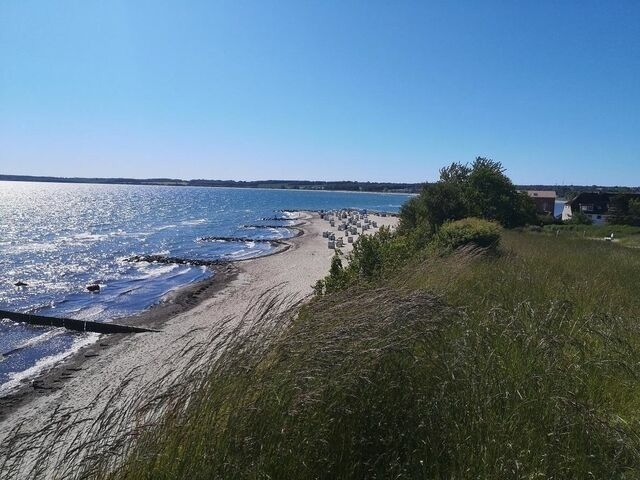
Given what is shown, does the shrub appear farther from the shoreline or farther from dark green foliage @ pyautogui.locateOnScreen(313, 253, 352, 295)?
the shoreline

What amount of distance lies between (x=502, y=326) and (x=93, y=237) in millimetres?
60631

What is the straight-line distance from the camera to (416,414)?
3.59 meters

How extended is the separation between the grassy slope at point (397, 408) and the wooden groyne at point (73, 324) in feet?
57.4

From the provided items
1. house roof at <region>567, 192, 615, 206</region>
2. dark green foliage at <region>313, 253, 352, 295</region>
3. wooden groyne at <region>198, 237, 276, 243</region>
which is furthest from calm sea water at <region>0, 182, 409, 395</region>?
house roof at <region>567, 192, 615, 206</region>

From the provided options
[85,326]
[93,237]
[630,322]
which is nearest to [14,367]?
[85,326]

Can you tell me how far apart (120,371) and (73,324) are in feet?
23.5

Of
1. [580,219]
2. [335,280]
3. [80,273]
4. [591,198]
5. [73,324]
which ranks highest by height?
[591,198]

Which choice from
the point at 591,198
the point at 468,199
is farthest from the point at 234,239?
the point at 591,198

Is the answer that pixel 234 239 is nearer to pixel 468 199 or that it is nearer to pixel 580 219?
pixel 468 199

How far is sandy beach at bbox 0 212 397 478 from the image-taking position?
3518 mm

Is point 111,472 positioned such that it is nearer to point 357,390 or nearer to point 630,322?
point 357,390

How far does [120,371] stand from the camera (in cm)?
1515

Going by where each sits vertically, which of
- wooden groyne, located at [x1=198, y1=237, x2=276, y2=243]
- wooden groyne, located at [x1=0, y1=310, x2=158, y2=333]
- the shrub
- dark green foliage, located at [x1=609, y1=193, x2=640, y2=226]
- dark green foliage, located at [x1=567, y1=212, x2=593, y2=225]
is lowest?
wooden groyne, located at [x1=198, y1=237, x2=276, y2=243]

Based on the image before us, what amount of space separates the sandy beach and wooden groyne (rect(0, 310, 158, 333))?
766mm
